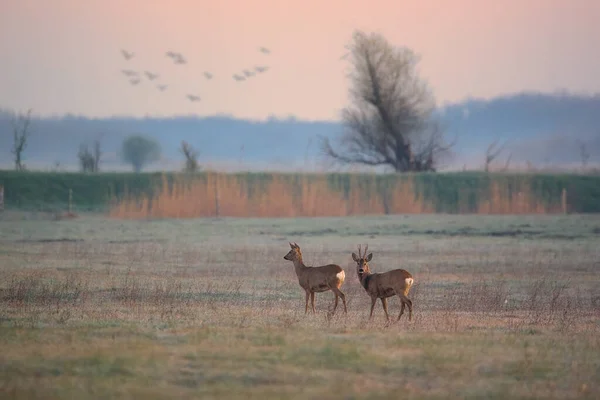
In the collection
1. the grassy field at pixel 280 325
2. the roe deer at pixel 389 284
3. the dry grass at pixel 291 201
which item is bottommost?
the grassy field at pixel 280 325

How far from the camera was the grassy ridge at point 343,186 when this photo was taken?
166 ft

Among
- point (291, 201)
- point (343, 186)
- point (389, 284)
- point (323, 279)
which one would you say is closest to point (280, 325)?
point (389, 284)

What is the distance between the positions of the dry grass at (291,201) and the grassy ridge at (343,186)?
299 millimetres

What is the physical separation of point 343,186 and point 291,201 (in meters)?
4.78

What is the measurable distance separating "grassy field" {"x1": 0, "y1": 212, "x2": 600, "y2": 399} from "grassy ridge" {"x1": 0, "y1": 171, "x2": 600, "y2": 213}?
16.2 metres

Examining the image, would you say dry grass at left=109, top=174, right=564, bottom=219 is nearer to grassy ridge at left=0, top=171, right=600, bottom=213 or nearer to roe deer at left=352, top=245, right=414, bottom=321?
grassy ridge at left=0, top=171, right=600, bottom=213

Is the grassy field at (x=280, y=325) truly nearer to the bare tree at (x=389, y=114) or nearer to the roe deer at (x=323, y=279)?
the roe deer at (x=323, y=279)

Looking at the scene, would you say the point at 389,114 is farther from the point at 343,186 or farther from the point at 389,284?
the point at 389,284

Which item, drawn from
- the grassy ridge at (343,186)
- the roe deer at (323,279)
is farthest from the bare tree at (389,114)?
the roe deer at (323,279)

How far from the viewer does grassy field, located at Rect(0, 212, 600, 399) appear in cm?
1132

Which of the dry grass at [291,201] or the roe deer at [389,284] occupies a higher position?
the dry grass at [291,201]

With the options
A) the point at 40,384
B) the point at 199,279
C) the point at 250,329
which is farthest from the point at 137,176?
the point at 40,384

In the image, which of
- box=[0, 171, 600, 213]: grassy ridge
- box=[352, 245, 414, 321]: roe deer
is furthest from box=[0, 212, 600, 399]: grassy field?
box=[0, 171, 600, 213]: grassy ridge

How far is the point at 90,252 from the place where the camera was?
3044cm
